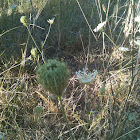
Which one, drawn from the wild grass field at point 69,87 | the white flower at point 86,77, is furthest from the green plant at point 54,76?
the white flower at point 86,77

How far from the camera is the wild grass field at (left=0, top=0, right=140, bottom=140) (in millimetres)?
967

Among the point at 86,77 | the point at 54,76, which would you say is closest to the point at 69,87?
the point at 86,77

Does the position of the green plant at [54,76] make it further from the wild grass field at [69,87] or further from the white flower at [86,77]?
the white flower at [86,77]

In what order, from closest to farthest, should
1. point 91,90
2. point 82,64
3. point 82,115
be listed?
1. point 82,115
2. point 91,90
3. point 82,64

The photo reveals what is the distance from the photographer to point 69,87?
4.82 feet

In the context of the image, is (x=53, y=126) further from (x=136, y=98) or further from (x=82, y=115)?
(x=136, y=98)

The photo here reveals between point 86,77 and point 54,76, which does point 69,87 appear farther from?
point 54,76

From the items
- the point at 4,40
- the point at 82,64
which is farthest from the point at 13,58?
the point at 82,64

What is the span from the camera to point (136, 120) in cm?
112

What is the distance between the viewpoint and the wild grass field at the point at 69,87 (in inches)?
38.1

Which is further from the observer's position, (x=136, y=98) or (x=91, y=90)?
(x=91, y=90)

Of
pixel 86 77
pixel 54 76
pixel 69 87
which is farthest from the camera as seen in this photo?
pixel 69 87

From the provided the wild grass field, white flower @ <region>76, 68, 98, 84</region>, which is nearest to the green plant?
the wild grass field

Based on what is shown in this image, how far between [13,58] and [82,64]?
25.9 inches
